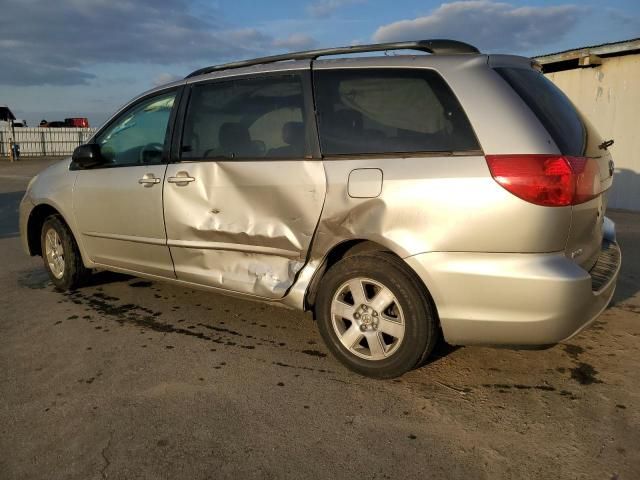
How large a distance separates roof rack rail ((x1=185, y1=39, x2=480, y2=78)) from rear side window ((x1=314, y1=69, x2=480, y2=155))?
0.85 feet

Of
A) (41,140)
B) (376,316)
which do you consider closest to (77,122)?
(41,140)

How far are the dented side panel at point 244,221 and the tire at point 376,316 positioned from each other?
1.10ft

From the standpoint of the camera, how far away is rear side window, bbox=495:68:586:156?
2.83 meters

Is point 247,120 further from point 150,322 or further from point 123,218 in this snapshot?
point 150,322

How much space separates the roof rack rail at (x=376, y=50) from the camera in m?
3.18

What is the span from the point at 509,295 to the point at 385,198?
81 cm

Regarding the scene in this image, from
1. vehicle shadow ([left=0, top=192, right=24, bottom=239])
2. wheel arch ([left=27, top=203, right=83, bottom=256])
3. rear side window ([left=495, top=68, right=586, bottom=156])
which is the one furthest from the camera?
vehicle shadow ([left=0, top=192, right=24, bottom=239])

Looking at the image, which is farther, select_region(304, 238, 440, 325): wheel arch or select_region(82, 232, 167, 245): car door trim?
select_region(82, 232, 167, 245): car door trim

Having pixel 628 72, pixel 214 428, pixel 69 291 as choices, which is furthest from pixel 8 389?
pixel 628 72

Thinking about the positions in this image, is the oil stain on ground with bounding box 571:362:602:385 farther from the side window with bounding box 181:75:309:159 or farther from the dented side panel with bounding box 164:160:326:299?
the side window with bounding box 181:75:309:159

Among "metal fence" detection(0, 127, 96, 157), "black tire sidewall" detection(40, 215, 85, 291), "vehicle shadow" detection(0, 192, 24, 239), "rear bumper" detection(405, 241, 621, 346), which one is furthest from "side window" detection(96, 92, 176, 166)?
"metal fence" detection(0, 127, 96, 157)

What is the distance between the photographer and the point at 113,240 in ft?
14.6

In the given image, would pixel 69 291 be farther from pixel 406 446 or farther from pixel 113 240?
pixel 406 446

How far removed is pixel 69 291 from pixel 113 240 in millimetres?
1007
